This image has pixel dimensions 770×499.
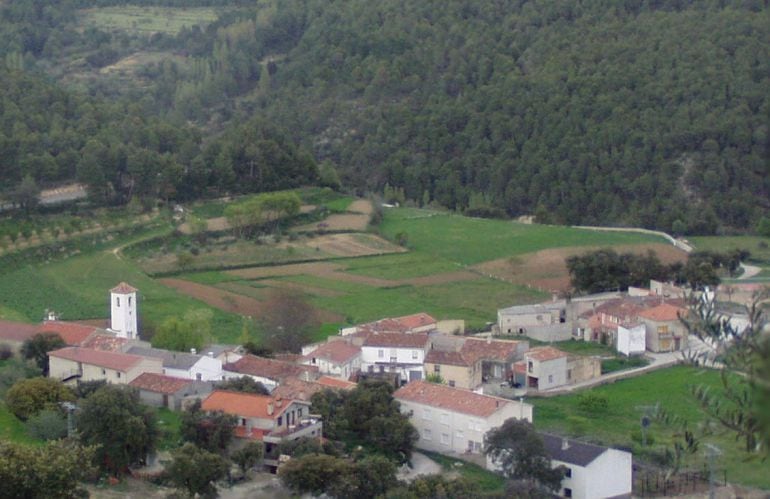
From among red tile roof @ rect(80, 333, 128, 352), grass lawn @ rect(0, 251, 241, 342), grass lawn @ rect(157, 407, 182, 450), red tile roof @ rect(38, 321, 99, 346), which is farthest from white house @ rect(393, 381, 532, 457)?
grass lawn @ rect(0, 251, 241, 342)

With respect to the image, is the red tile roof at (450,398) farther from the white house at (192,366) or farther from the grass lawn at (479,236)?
the grass lawn at (479,236)

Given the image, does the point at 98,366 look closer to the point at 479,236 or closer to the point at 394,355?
the point at 394,355

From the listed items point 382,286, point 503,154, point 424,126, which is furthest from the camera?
point 424,126

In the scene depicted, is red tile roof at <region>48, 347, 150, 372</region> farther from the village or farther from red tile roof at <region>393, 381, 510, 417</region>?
red tile roof at <region>393, 381, 510, 417</region>

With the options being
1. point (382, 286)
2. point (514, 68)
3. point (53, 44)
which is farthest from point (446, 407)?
point (53, 44)

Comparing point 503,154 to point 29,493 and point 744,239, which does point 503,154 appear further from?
point 29,493
